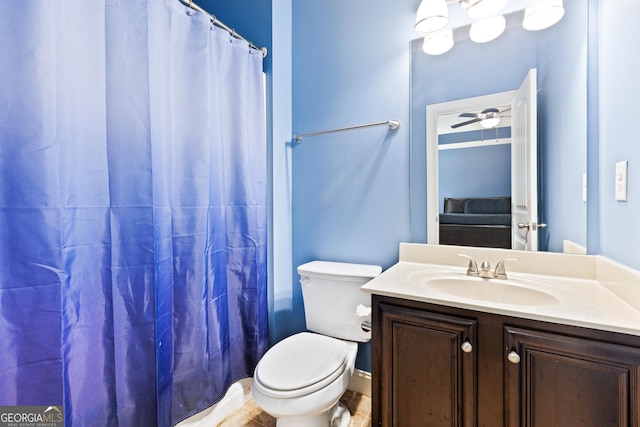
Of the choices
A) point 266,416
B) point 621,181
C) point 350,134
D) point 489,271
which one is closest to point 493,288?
point 489,271

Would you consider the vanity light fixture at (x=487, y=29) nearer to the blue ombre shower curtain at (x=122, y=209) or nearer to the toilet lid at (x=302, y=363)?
the blue ombre shower curtain at (x=122, y=209)

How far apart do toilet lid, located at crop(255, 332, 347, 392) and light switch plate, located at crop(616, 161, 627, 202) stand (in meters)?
1.15

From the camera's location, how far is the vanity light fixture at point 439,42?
135 cm

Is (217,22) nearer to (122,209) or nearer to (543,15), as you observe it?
(122,209)

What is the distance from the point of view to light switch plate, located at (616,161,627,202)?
2.92 ft

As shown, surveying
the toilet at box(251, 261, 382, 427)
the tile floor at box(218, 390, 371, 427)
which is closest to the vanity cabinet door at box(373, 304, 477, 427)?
the toilet at box(251, 261, 382, 427)

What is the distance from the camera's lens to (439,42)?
1.36 m

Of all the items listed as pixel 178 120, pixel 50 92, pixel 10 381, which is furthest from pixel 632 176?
pixel 10 381

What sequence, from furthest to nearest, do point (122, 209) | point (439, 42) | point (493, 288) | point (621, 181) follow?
1. point (439, 42)
2. point (493, 288)
3. point (122, 209)
4. point (621, 181)

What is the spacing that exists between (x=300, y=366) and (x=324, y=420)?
0.29 meters

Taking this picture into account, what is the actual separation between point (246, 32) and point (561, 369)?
213cm

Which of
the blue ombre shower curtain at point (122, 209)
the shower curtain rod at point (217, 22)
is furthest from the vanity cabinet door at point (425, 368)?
the shower curtain rod at point (217, 22)

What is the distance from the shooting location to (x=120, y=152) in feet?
3.30

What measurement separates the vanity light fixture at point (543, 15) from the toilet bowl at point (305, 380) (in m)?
1.63
